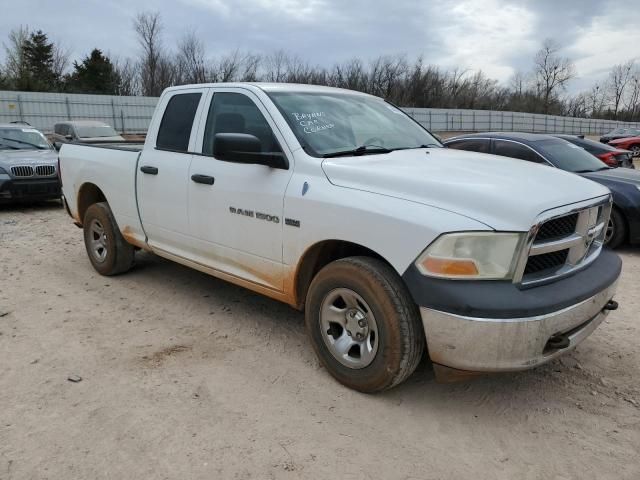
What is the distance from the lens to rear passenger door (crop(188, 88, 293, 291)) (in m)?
3.67

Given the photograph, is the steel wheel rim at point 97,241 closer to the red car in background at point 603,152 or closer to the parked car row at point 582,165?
the parked car row at point 582,165

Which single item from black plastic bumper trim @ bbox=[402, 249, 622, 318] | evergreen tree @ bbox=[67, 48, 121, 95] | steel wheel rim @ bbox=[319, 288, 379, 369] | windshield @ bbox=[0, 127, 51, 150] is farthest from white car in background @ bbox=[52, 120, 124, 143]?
evergreen tree @ bbox=[67, 48, 121, 95]

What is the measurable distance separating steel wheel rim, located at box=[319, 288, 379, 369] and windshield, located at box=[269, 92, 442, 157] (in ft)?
3.27

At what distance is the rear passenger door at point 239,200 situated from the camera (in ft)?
12.0

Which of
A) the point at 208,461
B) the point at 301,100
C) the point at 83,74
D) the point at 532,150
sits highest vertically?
the point at 83,74

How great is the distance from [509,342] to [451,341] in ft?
0.94

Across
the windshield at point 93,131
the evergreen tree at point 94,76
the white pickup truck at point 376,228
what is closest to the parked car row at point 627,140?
the windshield at point 93,131

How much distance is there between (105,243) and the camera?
5.67 m

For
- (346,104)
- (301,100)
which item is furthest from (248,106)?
(346,104)

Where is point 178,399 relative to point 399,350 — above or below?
below

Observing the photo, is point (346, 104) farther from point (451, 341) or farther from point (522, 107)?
point (522, 107)

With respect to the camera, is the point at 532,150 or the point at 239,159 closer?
the point at 239,159

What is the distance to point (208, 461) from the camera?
269cm

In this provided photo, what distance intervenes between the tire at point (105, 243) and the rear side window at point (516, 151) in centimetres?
574
